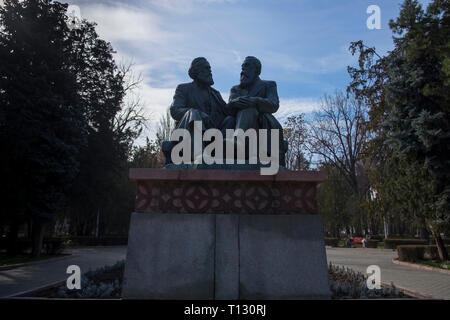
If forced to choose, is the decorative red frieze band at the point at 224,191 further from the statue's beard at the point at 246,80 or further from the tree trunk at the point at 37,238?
the tree trunk at the point at 37,238

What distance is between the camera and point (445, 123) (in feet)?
41.1

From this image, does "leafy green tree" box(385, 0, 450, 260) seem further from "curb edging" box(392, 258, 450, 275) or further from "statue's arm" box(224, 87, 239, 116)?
"statue's arm" box(224, 87, 239, 116)

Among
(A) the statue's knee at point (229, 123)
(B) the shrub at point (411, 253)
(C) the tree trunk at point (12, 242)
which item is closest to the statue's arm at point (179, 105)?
(A) the statue's knee at point (229, 123)

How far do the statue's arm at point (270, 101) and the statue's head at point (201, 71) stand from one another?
3.13 ft

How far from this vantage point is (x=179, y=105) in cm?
504

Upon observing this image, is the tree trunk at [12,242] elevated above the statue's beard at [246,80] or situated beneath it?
situated beneath

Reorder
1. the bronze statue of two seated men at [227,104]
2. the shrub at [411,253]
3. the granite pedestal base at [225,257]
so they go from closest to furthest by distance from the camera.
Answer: the granite pedestal base at [225,257], the bronze statue of two seated men at [227,104], the shrub at [411,253]

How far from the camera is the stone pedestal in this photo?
12.0 feet
